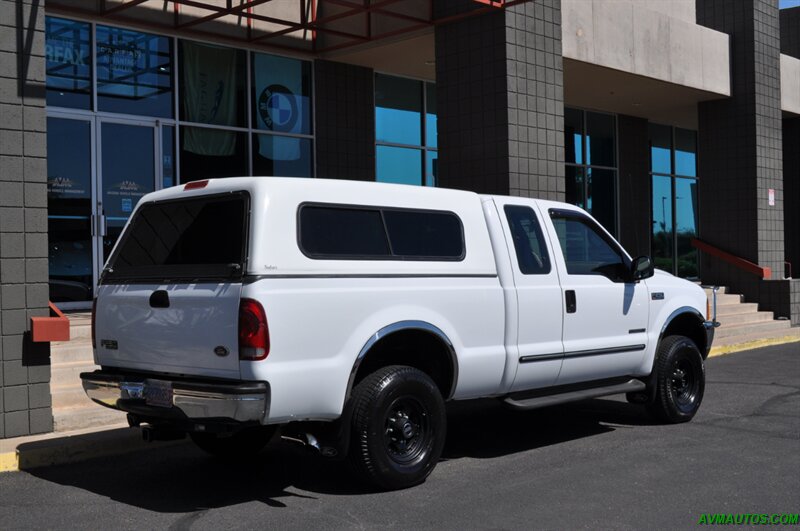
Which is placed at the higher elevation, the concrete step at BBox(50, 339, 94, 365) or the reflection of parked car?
the reflection of parked car

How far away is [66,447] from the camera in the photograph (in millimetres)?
7383

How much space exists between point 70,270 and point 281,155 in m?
4.13

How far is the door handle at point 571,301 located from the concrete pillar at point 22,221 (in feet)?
15.0

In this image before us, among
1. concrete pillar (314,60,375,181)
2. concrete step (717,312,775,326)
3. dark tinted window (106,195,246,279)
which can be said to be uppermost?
concrete pillar (314,60,375,181)

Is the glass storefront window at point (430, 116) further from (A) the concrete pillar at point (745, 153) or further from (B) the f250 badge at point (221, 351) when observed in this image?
(B) the f250 badge at point (221, 351)

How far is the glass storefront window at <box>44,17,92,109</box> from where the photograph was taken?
12656 mm

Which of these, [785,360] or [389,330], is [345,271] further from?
[785,360]

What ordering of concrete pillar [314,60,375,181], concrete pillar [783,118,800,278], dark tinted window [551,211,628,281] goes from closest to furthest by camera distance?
dark tinted window [551,211,628,281] < concrete pillar [314,60,375,181] < concrete pillar [783,118,800,278]

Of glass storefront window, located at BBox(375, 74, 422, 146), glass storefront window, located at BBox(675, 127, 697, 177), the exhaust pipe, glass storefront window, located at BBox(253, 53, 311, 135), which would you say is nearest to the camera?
the exhaust pipe

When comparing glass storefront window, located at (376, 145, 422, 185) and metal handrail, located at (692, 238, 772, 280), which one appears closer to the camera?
glass storefront window, located at (376, 145, 422, 185)

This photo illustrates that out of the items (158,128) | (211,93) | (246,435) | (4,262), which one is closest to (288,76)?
(211,93)

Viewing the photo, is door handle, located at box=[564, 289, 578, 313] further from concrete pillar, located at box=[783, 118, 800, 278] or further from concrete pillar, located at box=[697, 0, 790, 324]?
concrete pillar, located at box=[783, 118, 800, 278]

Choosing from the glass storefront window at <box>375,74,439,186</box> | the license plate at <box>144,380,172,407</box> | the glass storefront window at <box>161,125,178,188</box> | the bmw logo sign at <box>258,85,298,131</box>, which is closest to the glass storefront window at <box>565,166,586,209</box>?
the glass storefront window at <box>375,74,439,186</box>

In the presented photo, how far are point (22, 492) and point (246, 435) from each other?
171 centimetres
